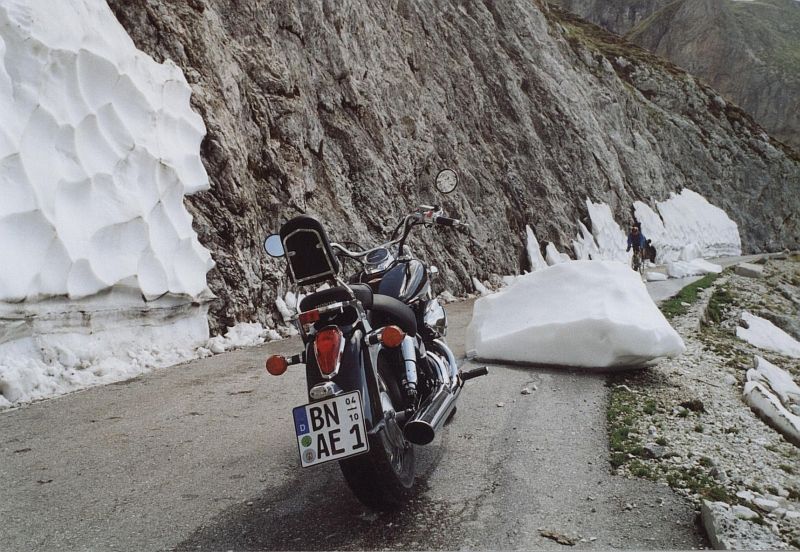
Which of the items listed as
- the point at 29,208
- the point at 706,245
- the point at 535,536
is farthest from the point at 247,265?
→ the point at 706,245

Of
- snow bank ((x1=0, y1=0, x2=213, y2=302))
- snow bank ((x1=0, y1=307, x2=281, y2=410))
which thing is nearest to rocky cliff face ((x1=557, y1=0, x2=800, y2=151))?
snow bank ((x1=0, y1=0, x2=213, y2=302))

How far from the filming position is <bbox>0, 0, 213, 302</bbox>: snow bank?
5.98 metres

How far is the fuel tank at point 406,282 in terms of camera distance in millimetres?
3854

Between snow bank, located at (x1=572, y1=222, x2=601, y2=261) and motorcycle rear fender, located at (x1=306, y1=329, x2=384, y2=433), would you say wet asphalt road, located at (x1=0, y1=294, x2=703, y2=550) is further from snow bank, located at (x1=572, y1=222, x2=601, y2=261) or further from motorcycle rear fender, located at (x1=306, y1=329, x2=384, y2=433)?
snow bank, located at (x1=572, y1=222, x2=601, y2=261)

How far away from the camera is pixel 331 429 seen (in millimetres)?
2695

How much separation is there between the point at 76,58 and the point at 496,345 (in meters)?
6.37

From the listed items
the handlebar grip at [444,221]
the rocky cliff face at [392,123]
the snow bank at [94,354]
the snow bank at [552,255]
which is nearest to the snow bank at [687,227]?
the rocky cliff face at [392,123]

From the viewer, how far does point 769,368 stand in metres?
7.69

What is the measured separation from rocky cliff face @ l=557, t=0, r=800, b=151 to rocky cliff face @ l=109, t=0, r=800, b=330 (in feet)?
193

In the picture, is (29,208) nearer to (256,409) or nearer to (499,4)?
(256,409)

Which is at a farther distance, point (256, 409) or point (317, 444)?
point (256, 409)

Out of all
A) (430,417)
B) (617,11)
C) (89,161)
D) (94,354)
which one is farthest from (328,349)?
(617,11)

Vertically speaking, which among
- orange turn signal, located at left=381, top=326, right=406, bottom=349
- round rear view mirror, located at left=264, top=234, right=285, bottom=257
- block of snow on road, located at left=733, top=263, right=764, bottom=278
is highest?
round rear view mirror, located at left=264, top=234, right=285, bottom=257

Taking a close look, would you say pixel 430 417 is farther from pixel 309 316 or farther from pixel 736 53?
pixel 736 53
